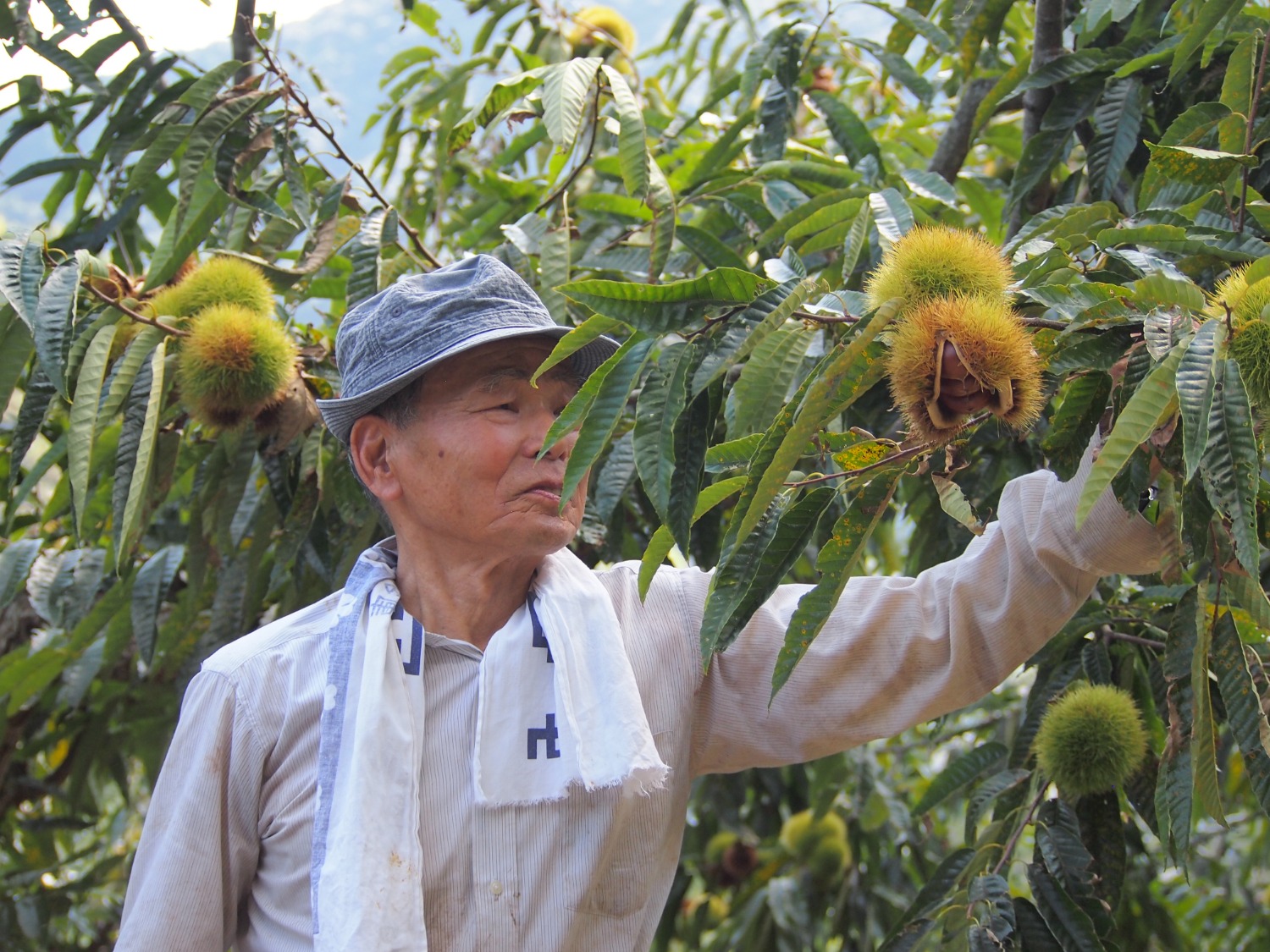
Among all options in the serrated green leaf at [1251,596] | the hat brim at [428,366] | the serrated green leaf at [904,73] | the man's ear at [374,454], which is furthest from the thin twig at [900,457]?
the serrated green leaf at [904,73]

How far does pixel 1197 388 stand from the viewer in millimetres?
865

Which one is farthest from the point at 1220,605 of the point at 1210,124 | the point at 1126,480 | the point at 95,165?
the point at 95,165

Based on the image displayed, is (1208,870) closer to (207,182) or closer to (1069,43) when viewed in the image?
(1069,43)

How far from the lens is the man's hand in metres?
0.95

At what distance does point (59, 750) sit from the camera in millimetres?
3527

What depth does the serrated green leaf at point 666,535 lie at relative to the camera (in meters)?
1.19

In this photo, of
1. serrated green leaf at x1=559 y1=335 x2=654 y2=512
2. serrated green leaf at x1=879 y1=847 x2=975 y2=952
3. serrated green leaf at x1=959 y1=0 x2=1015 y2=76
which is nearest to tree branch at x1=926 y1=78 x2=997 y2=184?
serrated green leaf at x1=959 y1=0 x2=1015 y2=76

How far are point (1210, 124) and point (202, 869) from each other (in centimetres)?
135

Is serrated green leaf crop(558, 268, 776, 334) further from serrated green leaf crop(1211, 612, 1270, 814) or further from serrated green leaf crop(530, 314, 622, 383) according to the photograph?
serrated green leaf crop(1211, 612, 1270, 814)

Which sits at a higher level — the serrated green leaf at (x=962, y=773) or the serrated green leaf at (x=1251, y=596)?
the serrated green leaf at (x=1251, y=596)

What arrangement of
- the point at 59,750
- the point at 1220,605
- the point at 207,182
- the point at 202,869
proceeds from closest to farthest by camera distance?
the point at 1220,605 < the point at 202,869 < the point at 207,182 < the point at 59,750

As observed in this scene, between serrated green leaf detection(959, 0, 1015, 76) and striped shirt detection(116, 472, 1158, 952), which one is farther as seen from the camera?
serrated green leaf detection(959, 0, 1015, 76)

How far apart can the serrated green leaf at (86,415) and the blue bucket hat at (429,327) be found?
1.09 feet

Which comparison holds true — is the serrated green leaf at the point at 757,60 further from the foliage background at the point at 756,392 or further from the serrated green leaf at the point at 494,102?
the serrated green leaf at the point at 494,102
